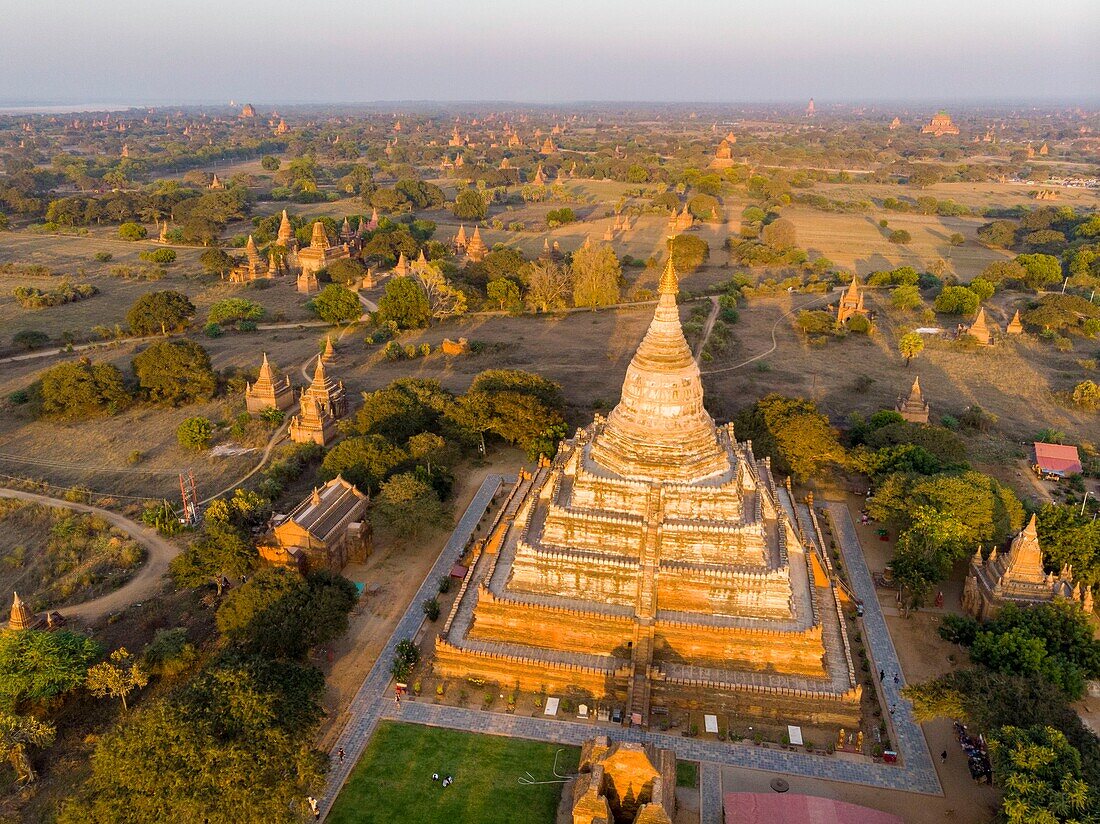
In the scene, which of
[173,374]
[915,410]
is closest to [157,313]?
[173,374]

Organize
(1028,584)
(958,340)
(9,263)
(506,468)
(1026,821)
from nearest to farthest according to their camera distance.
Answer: (1026,821) < (1028,584) < (506,468) < (958,340) < (9,263)

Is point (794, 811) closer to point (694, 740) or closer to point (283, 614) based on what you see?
point (694, 740)

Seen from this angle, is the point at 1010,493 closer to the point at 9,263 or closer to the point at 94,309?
the point at 94,309

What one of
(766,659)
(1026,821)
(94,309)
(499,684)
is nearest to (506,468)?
(499,684)

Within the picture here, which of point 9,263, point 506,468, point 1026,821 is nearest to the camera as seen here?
point 1026,821

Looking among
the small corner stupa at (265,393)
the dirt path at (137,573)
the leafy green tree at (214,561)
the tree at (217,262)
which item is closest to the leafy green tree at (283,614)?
the leafy green tree at (214,561)

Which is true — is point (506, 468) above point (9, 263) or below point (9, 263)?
below
